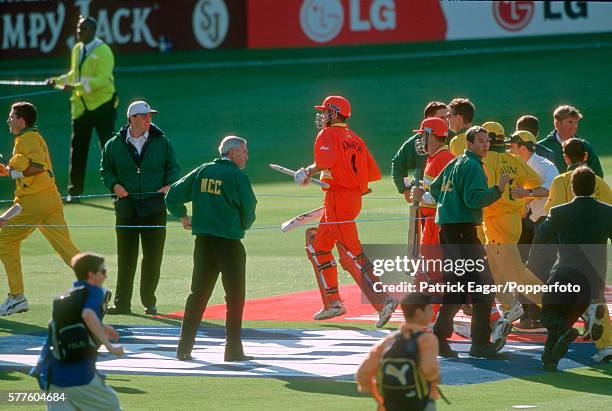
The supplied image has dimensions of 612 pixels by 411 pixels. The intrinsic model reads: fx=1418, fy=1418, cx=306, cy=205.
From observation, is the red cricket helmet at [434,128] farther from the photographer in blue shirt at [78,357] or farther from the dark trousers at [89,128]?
the dark trousers at [89,128]

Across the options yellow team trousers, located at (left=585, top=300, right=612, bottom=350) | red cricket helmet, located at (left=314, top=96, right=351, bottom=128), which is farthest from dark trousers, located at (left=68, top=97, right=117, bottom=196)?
yellow team trousers, located at (left=585, top=300, right=612, bottom=350)

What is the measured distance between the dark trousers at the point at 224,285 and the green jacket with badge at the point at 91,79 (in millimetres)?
9988

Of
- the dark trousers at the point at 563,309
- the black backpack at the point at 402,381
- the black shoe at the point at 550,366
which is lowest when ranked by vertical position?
the black shoe at the point at 550,366

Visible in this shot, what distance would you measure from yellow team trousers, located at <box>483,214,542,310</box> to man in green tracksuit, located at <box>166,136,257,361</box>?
235cm

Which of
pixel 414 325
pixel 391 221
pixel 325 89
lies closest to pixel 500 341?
pixel 414 325

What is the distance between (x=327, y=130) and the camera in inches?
587

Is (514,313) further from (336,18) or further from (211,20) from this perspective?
(211,20)

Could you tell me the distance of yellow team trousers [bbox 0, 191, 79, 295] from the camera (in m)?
15.3

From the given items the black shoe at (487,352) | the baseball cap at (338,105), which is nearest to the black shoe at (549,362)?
the black shoe at (487,352)

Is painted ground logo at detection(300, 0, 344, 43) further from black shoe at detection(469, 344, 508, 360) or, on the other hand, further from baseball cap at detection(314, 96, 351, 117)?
black shoe at detection(469, 344, 508, 360)

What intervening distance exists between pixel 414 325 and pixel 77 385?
2.20m

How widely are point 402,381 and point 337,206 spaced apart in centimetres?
676

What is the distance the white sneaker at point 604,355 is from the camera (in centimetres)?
1245

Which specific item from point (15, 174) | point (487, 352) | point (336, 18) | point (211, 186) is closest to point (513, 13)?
point (336, 18)
